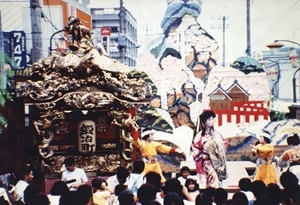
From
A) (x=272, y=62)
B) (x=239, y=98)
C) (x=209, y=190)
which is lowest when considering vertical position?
(x=209, y=190)

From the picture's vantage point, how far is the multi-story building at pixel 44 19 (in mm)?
6285

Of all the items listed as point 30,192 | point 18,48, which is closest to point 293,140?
point 30,192

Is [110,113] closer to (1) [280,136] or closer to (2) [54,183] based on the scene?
(2) [54,183]

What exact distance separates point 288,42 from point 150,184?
2.36 m

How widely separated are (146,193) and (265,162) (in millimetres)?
1567

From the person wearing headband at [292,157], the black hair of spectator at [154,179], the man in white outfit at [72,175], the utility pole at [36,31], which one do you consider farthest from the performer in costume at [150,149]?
the utility pole at [36,31]

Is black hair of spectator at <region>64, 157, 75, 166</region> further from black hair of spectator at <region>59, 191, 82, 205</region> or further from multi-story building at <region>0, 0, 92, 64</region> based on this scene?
multi-story building at <region>0, 0, 92, 64</region>

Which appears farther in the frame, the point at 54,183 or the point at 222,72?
the point at 222,72

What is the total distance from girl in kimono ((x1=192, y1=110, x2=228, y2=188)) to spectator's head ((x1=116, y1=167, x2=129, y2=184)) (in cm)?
86

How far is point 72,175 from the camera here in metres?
6.10

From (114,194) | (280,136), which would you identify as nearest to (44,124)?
(114,194)

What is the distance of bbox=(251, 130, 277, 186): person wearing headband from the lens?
6270 mm

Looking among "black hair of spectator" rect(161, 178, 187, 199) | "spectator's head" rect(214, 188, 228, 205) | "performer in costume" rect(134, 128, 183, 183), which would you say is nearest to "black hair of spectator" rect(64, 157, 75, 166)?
"performer in costume" rect(134, 128, 183, 183)

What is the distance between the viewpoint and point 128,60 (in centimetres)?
632
